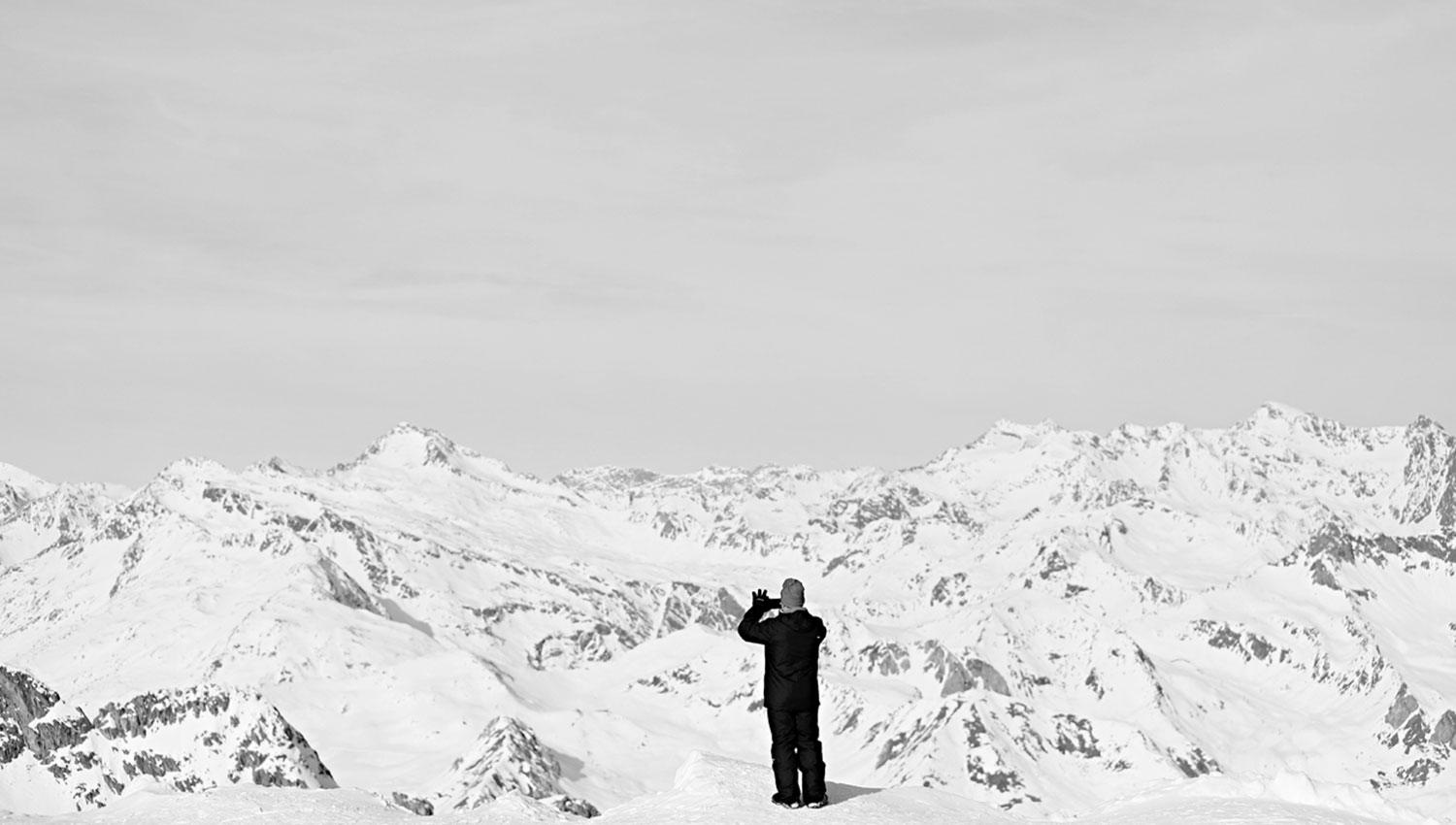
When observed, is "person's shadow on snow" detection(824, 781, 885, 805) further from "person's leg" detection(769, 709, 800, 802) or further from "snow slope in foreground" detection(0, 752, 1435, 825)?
"person's leg" detection(769, 709, 800, 802)

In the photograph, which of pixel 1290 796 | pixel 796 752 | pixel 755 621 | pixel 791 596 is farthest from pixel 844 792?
pixel 1290 796

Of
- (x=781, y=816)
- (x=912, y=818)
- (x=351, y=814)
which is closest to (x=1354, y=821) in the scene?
(x=912, y=818)

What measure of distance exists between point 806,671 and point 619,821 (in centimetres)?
698

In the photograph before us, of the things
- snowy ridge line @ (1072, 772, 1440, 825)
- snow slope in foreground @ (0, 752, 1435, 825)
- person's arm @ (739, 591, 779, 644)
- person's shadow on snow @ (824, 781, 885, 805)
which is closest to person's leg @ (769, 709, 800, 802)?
snow slope in foreground @ (0, 752, 1435, 825)

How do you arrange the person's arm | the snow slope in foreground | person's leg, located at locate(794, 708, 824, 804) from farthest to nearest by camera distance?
1. the snow slope in foreground
2. person's leg, located at locate(794, 708, 824, 804)
3. the person's arm

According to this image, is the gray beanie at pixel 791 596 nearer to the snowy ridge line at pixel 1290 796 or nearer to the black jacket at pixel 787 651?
the black jacket at pixel 787 651

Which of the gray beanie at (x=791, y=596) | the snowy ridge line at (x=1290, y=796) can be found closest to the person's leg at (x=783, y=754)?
the gray beanie at (x=791, y=596)

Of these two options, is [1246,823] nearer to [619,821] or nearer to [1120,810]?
[1120,810]

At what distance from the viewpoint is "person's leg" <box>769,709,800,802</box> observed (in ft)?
143

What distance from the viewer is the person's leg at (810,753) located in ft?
144

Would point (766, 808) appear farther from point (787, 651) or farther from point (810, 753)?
point (787, 651)

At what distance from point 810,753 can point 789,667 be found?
267cm

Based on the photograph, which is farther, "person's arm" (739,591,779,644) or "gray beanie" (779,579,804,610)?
"person's arm" (739,591,779,644)

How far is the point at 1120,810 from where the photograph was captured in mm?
53438
